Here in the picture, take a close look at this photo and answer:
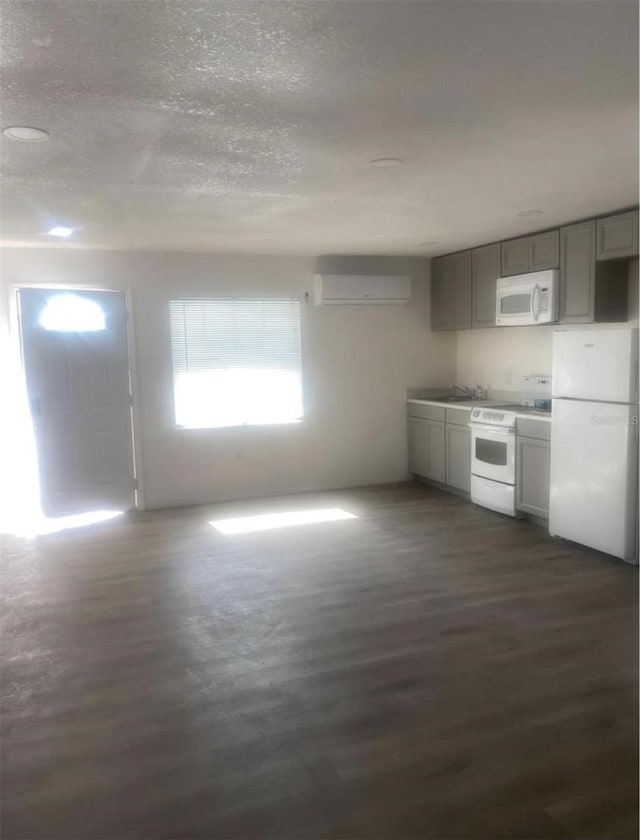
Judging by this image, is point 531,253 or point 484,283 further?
point 484,283

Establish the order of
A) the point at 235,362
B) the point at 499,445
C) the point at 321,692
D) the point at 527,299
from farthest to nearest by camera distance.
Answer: the point at 235,362 → the point at 499,445 → the point at 527,299 → the point at 321,692

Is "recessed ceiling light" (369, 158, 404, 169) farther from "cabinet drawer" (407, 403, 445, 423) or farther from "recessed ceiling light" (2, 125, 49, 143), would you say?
"cabinet drawer" (407, 403, 445, 423)

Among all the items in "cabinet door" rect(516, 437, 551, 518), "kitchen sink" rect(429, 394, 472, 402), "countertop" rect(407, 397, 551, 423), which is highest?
"kitchen sink" rect(429, 394, 472, 402)

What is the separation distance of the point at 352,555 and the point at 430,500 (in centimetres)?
186

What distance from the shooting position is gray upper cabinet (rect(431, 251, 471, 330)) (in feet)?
20.9

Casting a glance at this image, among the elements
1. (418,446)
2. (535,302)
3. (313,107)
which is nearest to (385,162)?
(313,107)

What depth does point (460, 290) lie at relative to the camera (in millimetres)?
6465

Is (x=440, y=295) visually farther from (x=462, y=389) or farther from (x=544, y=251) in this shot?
(x=544, y=251)

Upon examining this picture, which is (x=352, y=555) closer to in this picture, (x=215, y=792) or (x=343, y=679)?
(x=343, y=679)

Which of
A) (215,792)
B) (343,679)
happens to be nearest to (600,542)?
(343,679)

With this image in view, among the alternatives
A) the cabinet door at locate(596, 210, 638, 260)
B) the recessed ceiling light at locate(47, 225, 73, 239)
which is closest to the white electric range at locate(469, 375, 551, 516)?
the cabinet door at locate(596, 210, 638, 260)

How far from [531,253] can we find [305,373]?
2.56m

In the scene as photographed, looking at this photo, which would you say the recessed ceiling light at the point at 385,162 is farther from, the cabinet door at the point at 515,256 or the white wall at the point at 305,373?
the white wall at the point at 305,373

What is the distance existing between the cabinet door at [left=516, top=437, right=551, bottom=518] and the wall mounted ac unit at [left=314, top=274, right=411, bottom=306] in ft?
7.38
